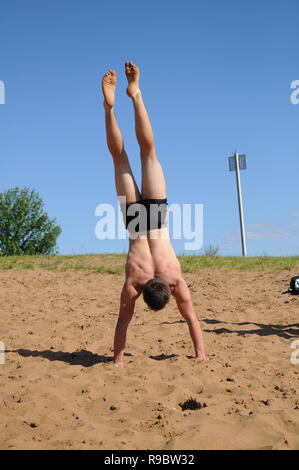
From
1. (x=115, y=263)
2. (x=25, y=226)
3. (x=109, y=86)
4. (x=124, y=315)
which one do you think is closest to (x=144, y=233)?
(x=124, y=315)

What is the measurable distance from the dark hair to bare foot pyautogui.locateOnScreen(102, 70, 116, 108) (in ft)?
8.10

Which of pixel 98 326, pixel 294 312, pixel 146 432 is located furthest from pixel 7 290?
pixel 146 432

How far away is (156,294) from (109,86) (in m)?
2.93

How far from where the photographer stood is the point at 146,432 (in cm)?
357

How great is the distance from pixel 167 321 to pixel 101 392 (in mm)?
3821

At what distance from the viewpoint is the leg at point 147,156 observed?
211 inches

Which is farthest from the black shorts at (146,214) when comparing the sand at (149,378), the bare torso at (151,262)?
the sand at (149,378)

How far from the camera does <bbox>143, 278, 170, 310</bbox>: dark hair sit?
4793mm

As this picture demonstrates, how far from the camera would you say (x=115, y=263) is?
1354 cm

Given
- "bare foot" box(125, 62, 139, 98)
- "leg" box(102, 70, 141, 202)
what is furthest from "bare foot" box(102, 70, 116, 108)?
"bare foot" box(125, 62, 139, 98)

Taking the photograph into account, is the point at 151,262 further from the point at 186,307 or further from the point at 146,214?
the point at 186,307

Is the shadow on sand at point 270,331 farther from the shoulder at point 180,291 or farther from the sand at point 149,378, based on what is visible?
the shoulder at point 180,291
